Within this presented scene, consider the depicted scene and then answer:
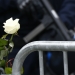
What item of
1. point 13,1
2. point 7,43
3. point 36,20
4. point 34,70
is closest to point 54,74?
point 34,70

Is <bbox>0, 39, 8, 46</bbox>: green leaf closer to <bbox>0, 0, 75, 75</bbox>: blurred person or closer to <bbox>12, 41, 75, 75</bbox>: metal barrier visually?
<bbox>12, 41, 75, 75</bbox>: metal barrier

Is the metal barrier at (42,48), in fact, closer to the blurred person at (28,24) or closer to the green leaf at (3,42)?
the green leaf at (3,42)

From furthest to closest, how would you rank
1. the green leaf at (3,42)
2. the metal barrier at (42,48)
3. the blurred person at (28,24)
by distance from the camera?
1. the blurred person at (28,24)
2. the green leaf at (3,42)
3. the metal barrier at (42,48)

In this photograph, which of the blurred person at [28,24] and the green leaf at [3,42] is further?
the blurred person at [28,24]

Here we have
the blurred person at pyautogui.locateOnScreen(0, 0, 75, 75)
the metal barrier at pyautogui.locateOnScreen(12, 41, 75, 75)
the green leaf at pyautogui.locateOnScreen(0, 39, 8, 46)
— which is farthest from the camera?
the blurred person at pyautogui.locateOnScreen(0, 0, 75, 75)

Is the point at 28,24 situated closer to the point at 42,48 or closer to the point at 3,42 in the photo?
the point at 3,42

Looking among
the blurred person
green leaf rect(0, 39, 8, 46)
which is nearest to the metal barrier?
green leaf rect(0, 39, 8, 46)

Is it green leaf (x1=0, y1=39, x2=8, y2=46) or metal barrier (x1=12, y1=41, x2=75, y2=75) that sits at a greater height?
green leaf (x1=0, y1=39, x2=8, y2=46)

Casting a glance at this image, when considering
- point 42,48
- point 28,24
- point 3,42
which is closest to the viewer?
point 42,48

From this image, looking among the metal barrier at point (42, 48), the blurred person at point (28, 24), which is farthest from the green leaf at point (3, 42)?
the blurred person at point (28, 24)

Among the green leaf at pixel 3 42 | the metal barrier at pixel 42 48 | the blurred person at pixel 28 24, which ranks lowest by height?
the metal barrier at pixel 42 48

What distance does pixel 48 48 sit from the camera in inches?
59.4

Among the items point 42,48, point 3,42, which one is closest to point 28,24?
point 3,42

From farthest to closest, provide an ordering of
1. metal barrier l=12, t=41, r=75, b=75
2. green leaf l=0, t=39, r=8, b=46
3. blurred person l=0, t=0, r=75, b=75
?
blurred person l=0, t=0, r=75, b=75 < green leaf l=0, t=39, r=8, b=46 < metal barrier l=12, t=41, r=75, b=75
